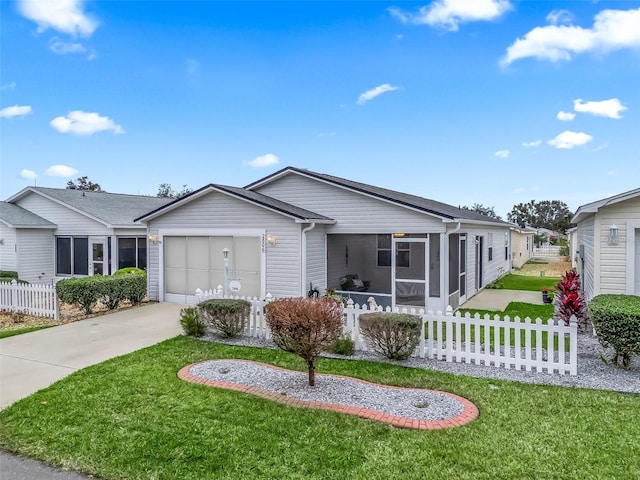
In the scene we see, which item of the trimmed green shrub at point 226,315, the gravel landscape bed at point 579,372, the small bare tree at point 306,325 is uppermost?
the small bare tree at point 306,325

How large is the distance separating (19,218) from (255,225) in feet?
39.6

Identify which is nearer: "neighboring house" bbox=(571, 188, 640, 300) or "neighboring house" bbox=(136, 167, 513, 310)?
"neighboring house" bbox=(571, 188, 640, 300)

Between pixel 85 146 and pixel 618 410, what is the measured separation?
2637cm

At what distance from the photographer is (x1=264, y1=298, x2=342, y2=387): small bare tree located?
5941 millimetres

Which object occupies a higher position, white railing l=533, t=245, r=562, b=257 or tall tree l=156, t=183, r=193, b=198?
tall tree l=156, t=183, r=193, b=198

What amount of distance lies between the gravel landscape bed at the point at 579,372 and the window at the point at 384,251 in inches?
301

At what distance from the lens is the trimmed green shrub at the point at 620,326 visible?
21.1ft

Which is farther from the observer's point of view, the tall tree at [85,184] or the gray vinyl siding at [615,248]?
the tall tree at [85,184]

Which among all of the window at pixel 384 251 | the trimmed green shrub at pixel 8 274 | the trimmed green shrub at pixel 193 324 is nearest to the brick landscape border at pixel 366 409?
the trimmed green shrub at pixel 193 324

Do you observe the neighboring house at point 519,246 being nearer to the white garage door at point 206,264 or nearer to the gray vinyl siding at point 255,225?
the gray vinyl siding at point 255,225

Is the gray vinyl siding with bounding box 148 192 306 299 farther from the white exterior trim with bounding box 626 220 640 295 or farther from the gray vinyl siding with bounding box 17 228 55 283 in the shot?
the white exterior trim with bounding box 626 220 640 295

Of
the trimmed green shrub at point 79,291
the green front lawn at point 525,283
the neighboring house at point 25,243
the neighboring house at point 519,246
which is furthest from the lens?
the neighboring house at point 519,246

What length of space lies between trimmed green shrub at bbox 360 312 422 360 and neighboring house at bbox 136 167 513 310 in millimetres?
4386

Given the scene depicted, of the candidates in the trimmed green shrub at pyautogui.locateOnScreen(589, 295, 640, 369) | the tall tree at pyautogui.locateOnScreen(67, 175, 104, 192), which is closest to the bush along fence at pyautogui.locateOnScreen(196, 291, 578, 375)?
the trimmed green shrub at pyautogui.locateOnScreen(589, 295, 640, 369)
